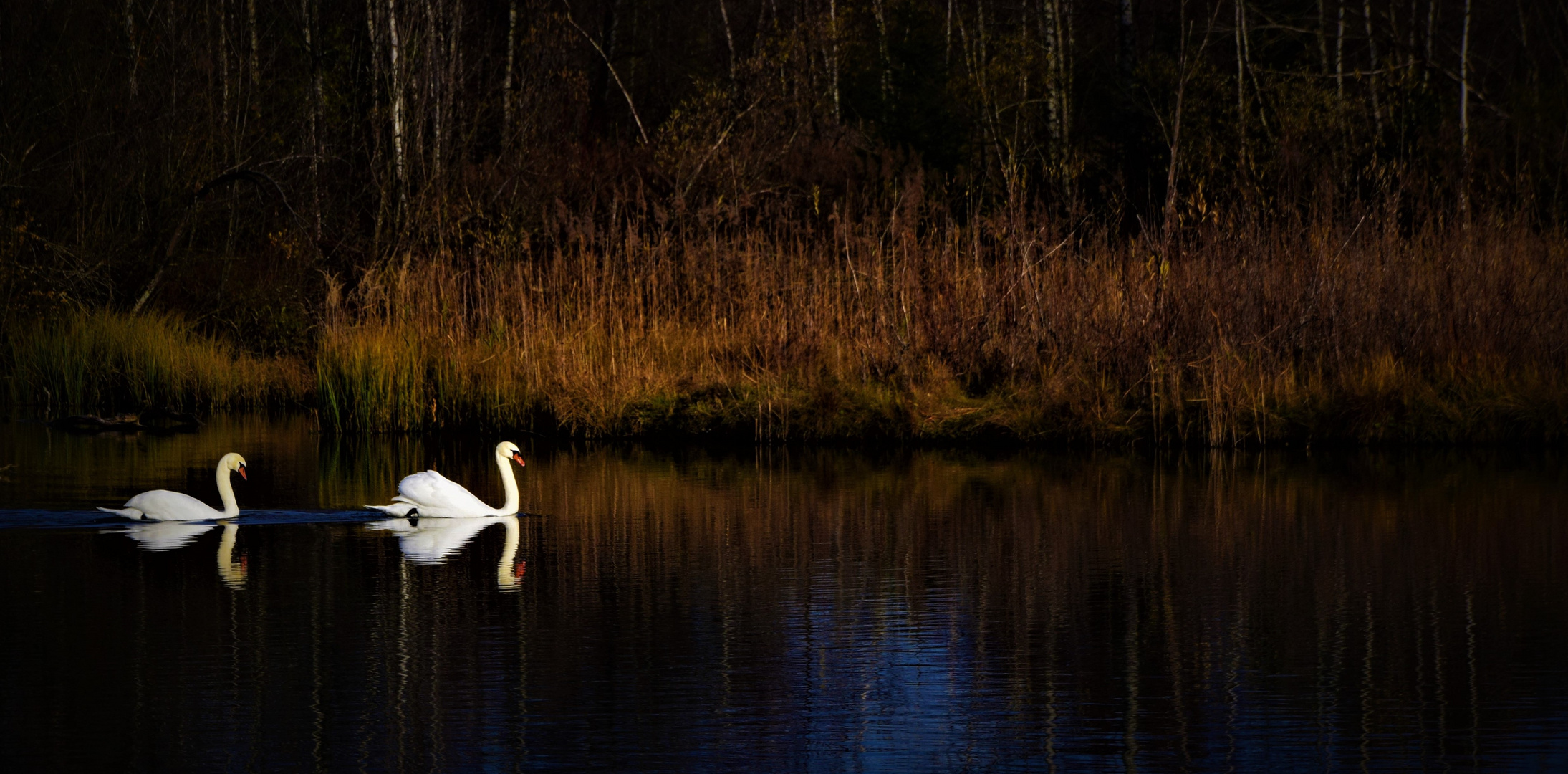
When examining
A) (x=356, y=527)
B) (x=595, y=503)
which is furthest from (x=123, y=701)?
(x=595, y=503)

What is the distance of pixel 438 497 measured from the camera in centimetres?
1029

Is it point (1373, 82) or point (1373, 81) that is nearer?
point (1373, 82)

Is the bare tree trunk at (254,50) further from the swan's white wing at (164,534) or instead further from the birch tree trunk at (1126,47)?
the swan's white wing at (164,534)

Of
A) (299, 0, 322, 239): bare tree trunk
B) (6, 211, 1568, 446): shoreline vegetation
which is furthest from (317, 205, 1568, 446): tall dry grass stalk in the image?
(299, 0, 322, 239): bare tree trunk

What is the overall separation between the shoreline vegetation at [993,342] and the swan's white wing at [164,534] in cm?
598

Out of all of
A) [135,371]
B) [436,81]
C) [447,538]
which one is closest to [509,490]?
[447,538]

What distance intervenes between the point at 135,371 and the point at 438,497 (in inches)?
450

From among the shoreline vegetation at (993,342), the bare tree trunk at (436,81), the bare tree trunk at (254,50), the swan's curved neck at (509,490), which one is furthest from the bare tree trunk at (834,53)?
the swan's curved neck at (509,490)

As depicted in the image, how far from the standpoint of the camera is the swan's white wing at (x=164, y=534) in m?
9.48

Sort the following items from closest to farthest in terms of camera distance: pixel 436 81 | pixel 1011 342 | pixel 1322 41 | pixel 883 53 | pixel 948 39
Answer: pixel 1011 342, pixel 436 81, pixel 1322 41, pixel 883 53, pixel 948 39

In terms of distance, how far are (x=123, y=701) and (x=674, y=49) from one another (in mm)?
36576

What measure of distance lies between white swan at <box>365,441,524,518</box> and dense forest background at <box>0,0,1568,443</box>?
5.12 meters

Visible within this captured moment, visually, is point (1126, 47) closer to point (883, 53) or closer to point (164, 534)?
point (883, 53)

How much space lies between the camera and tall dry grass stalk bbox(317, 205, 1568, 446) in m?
14.5
